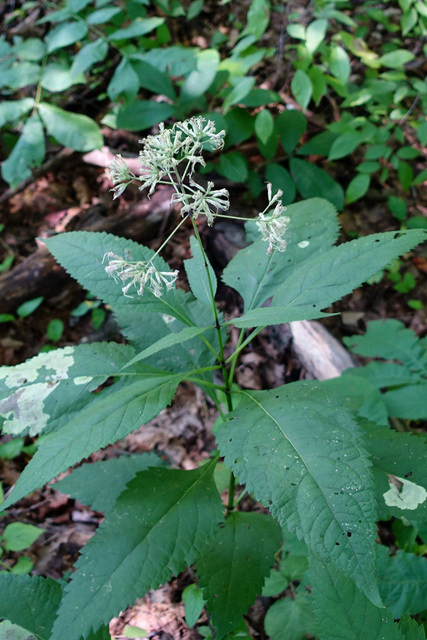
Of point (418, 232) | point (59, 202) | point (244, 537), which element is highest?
point (418, 232)

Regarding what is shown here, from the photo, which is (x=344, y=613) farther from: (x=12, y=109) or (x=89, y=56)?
(x=12, y=109)

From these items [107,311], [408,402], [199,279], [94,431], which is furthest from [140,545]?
[107,311]

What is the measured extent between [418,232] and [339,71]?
226 cm

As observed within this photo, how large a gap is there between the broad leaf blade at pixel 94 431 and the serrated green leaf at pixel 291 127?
2.49 metres

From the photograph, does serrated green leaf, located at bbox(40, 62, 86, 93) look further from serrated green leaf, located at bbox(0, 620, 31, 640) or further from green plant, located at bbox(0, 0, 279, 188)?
serrated green leaf, located at bbox(0, 620, 31, 640)

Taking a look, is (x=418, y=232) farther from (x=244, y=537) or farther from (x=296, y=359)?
(x=296, y=359)

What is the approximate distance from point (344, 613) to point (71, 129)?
131 inches

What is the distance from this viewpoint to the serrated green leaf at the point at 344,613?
1.13m

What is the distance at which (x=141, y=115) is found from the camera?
3090mm

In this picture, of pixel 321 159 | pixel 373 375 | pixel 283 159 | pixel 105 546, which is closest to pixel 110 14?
pixel 283 159

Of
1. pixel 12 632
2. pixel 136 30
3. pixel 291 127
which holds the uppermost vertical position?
pixel 136 30

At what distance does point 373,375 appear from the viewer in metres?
2.23

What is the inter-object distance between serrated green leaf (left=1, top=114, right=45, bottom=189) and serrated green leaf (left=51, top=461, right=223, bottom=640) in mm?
2551

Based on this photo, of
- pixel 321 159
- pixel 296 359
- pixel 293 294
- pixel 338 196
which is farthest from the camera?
pixel 321 159
